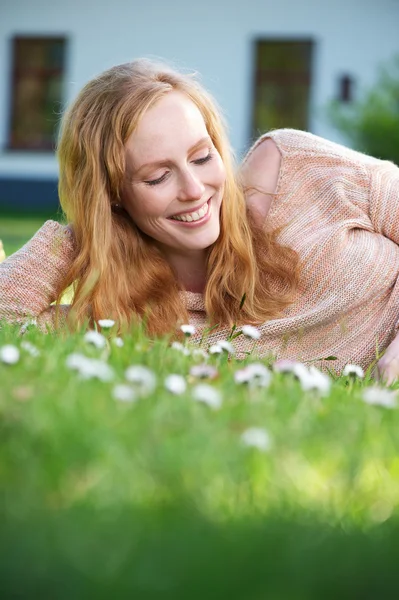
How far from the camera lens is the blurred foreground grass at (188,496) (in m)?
1.33

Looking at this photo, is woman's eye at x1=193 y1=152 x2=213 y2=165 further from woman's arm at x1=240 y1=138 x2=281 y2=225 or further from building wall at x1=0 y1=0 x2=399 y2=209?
building wall at x1=0 y1=0 x2=399 y2=209

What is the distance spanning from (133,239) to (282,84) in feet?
57.1

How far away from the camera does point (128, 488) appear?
1540 millimetres

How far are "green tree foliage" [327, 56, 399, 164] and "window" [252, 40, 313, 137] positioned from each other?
233 centimetres

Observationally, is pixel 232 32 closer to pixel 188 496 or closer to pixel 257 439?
pixel 257 439

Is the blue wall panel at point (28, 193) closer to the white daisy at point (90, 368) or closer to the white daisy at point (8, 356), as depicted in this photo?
the white daisy at point (8, 356)

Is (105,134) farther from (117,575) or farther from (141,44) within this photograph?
(141,44)

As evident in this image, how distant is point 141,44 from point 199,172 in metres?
17.5

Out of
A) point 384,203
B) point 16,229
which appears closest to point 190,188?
point 384,203

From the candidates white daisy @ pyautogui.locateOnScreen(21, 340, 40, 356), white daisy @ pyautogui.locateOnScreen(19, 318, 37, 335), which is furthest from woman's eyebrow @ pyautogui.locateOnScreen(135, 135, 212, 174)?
white daisy @ pyautogui.locateOnScreen(21, 340, 40, 356)

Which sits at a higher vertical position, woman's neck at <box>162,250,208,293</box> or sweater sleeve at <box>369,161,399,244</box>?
sweater sleeve at <box>369,161,399,244</box>

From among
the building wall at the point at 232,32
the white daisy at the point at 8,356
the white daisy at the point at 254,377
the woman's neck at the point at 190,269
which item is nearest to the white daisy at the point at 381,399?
the white daisy at the point at 254,377

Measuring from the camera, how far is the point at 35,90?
856 inches

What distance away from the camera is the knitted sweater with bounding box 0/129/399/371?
3.70 meters
